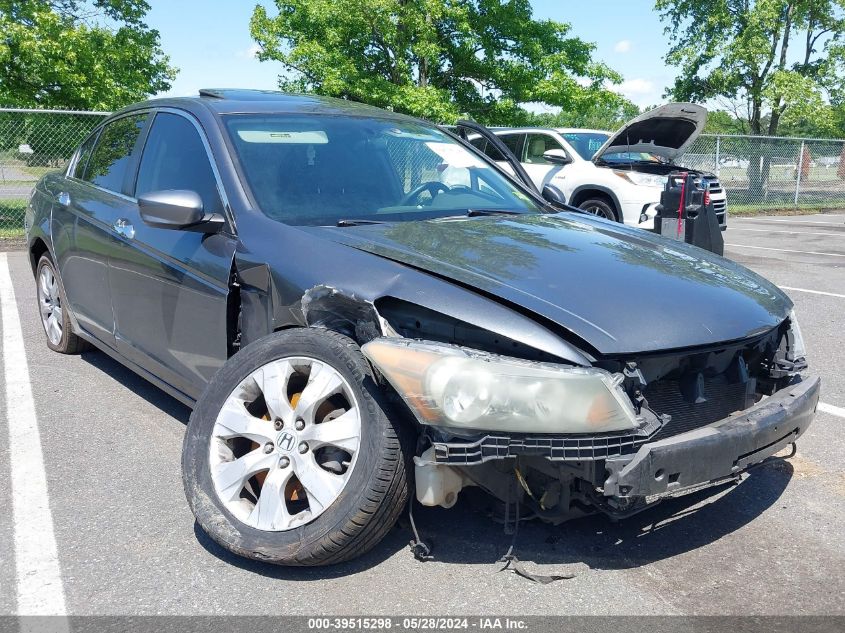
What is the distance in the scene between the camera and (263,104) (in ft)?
13.0

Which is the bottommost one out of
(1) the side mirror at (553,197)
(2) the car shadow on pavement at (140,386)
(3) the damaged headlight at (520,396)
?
(2) the car shadow on pavement at (140,386)

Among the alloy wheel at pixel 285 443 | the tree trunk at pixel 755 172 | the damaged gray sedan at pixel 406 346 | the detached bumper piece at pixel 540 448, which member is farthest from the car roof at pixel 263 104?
the tree trunk at pixel 755 172

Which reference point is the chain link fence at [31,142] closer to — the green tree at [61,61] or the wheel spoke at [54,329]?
the green tree at [61,61]

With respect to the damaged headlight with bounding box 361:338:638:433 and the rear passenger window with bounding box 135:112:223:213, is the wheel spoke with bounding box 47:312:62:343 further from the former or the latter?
the damaged headlight with bounding box 361:338:638:433

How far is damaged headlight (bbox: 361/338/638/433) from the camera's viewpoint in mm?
2342

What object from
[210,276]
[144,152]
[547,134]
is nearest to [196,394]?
[210,276]

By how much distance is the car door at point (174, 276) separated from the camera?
331 cm

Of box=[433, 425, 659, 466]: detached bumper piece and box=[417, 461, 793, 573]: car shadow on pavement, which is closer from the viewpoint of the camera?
box=[433, 425, 659, 466]: detached bumper piece

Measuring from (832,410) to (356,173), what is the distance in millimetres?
2912

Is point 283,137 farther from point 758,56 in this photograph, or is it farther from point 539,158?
point 758,56

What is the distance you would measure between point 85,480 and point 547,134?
34.0ft

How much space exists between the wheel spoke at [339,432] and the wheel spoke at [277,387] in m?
0.12

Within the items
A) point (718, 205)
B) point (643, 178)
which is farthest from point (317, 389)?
point (718, 205)

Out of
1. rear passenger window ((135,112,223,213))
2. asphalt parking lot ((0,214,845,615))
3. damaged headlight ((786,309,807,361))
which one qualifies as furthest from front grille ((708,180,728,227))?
rear passenger window ((135,112,223,213))
